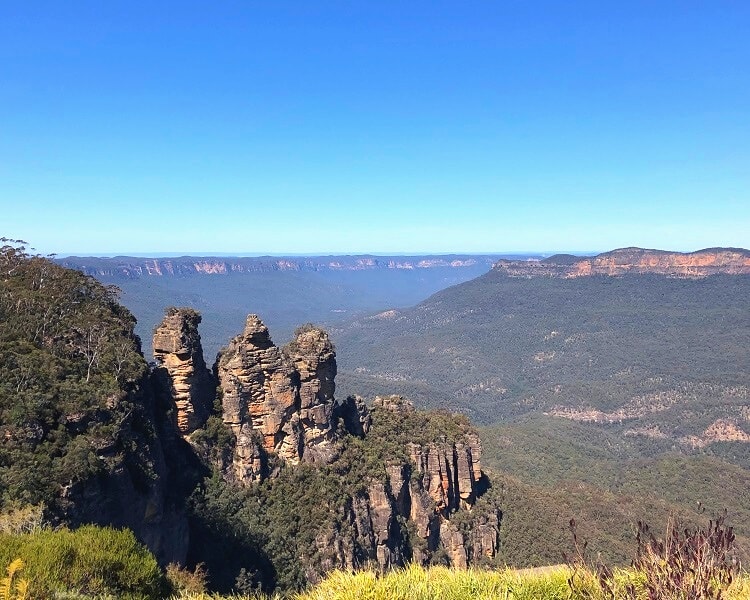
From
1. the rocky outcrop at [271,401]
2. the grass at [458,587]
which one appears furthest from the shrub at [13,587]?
the rocky outcrop at [271,401]

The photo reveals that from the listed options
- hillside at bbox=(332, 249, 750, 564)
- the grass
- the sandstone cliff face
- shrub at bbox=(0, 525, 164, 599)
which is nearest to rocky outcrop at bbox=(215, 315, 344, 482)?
the sandstone cliff face

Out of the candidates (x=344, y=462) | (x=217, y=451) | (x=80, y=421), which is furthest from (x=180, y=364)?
(x=344, y=462)

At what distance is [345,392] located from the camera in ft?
477

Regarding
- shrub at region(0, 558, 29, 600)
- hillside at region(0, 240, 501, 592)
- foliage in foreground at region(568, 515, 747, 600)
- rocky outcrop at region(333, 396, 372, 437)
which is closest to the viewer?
foliage in foreground at region(568, 515, 747, 600)

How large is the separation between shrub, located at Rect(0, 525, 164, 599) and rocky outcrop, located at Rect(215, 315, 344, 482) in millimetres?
23821

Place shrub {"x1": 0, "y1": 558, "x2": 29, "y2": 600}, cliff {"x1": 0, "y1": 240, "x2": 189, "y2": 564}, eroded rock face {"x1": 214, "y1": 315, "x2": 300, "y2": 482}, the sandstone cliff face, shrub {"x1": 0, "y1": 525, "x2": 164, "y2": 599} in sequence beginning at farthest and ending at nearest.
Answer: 1. eroded rock face {"x1": 214, "y1": 315, "x2": 300, "y2": 482}
2. the sandstone cliff face
3. cliff {"x1": 0, "y1": 240, "x2": 189, "y2": 564}
4. shrub {"x1": 0, "y1": 525, "x2": 164, "y2": 599}
5. shrub {"x1": 0, "y1": 558, "x2": 29, "y2": 600}

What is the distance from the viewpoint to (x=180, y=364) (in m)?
35.6

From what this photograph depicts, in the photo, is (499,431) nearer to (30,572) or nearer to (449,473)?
(449,473)

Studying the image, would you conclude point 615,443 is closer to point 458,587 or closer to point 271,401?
point 271,401

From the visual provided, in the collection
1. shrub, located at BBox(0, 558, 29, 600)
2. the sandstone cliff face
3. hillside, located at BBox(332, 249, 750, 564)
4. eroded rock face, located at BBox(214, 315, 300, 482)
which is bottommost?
hillside, located at BBox(332, 249, 750, 564)

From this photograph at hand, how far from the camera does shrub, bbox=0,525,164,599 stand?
1054 cm

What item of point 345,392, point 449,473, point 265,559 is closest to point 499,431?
point 345,392

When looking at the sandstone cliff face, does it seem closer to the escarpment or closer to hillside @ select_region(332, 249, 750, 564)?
the escarpment

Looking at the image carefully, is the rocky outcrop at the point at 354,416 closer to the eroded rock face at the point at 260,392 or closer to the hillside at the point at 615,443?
the eroded rock face at the point at 260,392
